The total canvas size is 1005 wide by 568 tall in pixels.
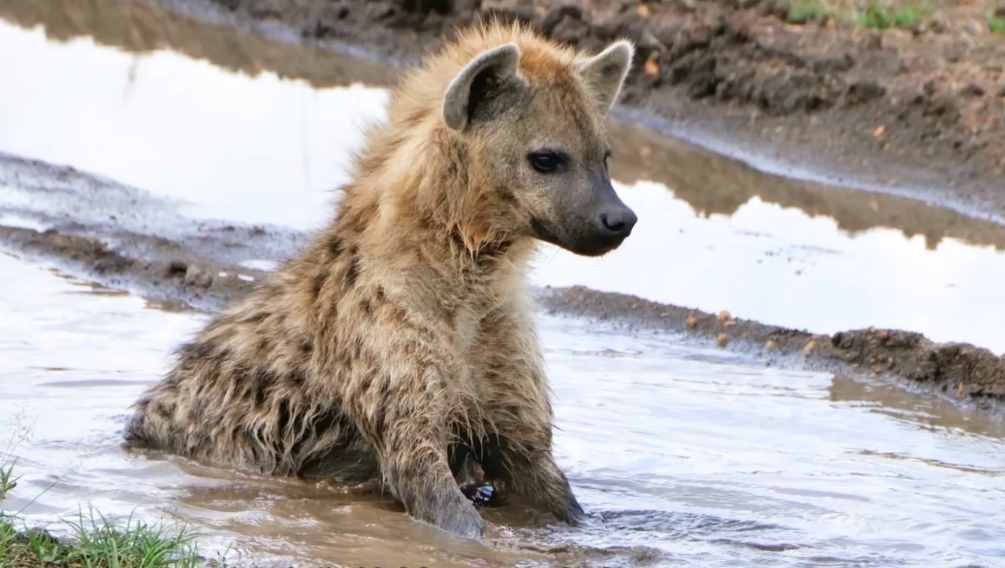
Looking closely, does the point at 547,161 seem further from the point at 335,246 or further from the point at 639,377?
the point at 639,377

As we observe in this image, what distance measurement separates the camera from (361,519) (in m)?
4.91

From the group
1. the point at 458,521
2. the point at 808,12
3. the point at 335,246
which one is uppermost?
the point at 808,12

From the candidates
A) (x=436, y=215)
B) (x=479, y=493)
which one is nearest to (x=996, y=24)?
(x=479, y=493)

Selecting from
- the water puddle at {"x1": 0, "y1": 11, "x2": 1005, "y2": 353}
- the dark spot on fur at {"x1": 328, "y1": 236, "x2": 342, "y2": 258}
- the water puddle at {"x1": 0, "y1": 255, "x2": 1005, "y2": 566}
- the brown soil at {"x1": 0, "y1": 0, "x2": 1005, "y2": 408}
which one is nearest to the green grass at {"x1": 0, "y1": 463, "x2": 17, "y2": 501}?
the water puddle at {"x1": 0, "y1": 255, "x2": 1005, "y2": 566}

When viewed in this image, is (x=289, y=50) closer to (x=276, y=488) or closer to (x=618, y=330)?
(x=618, y=330)

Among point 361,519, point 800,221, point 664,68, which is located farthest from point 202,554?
point 664,68

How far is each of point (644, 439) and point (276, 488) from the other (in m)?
1.35

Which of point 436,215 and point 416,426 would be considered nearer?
point 416,426

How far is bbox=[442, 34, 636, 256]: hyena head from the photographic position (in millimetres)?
4746

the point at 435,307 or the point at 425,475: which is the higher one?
the point at 435,307

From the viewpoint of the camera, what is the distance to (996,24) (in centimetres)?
1073

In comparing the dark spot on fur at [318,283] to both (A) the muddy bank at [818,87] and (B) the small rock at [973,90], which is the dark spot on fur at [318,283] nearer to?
(A) the muddy bank at [818,87]

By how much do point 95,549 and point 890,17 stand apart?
315 inches

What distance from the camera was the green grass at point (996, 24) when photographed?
1068 centimetres
